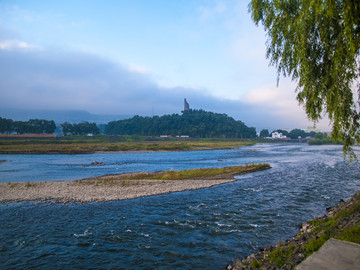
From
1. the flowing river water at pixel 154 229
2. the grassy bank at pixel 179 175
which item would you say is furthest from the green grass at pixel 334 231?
the grassy bank at pixel 179 175

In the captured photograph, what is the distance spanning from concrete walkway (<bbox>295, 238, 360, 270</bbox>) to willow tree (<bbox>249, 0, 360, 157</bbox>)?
656cm

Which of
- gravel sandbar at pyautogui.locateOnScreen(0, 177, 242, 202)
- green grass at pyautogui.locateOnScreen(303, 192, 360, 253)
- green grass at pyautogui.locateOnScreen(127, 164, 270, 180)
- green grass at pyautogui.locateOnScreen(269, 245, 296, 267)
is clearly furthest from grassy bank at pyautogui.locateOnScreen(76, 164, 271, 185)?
green grass at pyautogui.locateOnScreen(269, 245, 296, 267)

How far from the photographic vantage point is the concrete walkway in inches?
343

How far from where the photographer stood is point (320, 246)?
11.2m

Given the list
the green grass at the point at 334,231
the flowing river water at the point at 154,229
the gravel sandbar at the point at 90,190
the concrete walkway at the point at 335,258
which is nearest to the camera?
the concrete walkway at the point at 335,258

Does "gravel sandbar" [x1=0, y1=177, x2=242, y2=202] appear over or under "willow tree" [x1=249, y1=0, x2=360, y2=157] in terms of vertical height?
under

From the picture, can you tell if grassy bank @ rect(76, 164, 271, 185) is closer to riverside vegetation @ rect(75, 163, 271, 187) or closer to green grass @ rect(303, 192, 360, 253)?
riverside vegetation @ rect(75, 163, 271, 187)

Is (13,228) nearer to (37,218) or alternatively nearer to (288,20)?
(37,218)

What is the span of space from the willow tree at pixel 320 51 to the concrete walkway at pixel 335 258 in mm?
6562

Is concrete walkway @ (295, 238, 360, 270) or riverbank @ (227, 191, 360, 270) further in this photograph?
riverbank @ (227, 191, 360, 270)

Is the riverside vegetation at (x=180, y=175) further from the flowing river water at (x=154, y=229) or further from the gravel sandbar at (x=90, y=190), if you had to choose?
the flowing river water at (x=154, y=229)

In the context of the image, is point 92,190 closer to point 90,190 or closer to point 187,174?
point 90,190

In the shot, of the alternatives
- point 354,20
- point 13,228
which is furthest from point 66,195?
point 354,20

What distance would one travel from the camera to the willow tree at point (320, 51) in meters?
10.6
